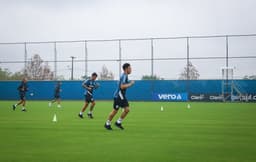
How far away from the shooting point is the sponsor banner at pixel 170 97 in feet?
162

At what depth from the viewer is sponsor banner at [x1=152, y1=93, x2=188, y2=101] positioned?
49312 mm

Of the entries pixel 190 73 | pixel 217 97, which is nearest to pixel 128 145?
pixel 190 73

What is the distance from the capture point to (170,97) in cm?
5012

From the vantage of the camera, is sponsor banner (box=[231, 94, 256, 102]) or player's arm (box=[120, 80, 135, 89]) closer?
player's arm (box=[120, 80, 135, 89])

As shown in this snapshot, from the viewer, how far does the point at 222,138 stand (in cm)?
1249

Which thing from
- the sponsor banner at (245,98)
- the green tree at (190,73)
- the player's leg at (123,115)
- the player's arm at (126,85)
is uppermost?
the green tree at (190,73)

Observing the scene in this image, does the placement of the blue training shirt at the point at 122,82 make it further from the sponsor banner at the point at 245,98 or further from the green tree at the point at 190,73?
the sponsor banner at the point at 245,98

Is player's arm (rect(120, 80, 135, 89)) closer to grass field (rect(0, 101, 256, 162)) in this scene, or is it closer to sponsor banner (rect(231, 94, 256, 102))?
grass field (rect(0, 101, 256, 162))

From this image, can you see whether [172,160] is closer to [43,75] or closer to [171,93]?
[171,93]

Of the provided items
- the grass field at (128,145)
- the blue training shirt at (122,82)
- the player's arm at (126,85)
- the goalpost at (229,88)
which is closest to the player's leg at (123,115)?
the grass field at (128,145)

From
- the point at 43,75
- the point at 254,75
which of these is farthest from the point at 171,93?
the point at 43,75

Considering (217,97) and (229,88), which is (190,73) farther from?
(229,88)

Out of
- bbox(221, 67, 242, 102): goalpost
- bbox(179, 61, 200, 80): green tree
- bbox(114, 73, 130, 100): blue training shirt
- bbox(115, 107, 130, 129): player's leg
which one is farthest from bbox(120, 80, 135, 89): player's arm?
bbox(179, 61, 200, 80): green tree

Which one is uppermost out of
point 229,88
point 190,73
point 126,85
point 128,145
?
point 190,73
